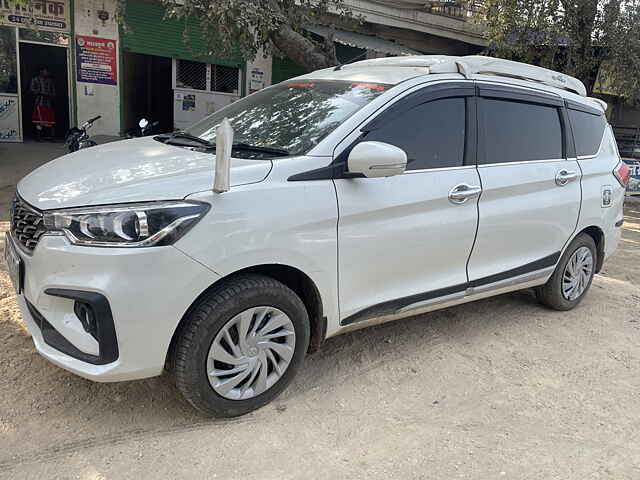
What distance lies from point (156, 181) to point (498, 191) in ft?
7.53

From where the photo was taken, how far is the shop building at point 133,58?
12.0m

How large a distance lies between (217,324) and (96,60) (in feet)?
38.0

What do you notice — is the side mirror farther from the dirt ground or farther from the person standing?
the person standing

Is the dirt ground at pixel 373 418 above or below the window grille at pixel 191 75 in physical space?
below

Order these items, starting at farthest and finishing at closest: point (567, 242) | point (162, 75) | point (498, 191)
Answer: point (162, 75)
point (567, 242)
point (498, 191)

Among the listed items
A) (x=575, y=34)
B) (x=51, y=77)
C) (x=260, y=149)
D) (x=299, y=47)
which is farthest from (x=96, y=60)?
(x=260, y=149)

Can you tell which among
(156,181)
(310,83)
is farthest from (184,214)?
(310,83)

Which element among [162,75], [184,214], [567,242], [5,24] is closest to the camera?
[184,214]

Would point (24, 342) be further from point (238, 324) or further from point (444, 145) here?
point (444, 145)

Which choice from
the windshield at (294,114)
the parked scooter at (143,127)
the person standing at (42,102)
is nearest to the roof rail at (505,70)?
the windshield at (294,114)

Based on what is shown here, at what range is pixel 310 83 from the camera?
390 cm

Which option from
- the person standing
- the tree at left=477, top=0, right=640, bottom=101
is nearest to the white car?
the tree at left=477, top=0, right=640, bottom=101

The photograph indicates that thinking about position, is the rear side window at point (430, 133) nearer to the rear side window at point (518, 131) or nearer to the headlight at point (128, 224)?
the rear side window at point (518, 131)

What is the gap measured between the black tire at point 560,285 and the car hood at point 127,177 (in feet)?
9.35
